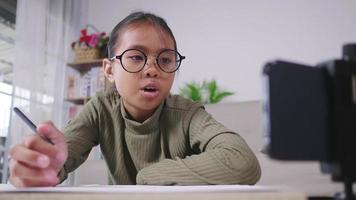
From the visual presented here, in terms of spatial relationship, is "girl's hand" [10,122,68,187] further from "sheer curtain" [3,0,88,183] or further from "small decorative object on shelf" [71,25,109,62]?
"small decorative object on shelf" [71,25,109,62]

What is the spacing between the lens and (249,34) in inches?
127

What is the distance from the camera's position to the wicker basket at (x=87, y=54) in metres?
3.17

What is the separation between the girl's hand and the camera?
51 centimetres

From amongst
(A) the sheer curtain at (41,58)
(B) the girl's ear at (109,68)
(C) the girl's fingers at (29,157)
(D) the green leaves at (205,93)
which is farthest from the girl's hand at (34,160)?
(D) the green leaves at (205,93)

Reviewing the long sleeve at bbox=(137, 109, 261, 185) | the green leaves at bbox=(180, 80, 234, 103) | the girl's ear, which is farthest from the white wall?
the long sleeve at bbox=(137, 109, 261, 185)

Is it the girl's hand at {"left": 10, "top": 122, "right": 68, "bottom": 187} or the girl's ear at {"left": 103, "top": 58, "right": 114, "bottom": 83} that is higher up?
the girl's ear at {"left": 103, "top": 58, "right": 114, "bottom": 83}

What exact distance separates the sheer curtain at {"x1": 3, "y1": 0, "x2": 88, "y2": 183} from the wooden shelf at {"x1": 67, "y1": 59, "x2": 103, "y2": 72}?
0.12m

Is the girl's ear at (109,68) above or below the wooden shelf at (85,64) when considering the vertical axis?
below

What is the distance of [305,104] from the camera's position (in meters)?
0.29

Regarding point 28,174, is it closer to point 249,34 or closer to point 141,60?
point 141,60

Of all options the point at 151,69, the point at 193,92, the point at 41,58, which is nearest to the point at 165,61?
the point at 151,69

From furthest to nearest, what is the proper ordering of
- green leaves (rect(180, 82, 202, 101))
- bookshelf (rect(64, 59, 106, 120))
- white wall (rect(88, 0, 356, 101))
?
bookshelf (rect(64, 59, 106, 120)) < white wall (rect(88, 0, 356, 101)) < green leaves (rect(180, 82, 202, 101))

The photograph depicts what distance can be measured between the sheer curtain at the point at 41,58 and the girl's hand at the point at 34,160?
2253mm

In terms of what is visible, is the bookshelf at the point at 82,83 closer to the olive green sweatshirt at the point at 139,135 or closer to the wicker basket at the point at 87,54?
the wicker basket at the point at 87,54
